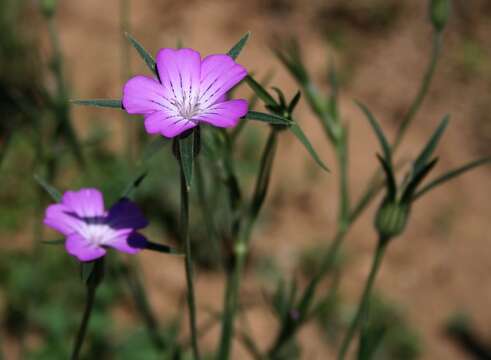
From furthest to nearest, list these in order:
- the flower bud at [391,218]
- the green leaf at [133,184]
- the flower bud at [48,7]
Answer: the flower bud at [48,7]
the flower bud at [391,218]
the green leaf at [133,184]

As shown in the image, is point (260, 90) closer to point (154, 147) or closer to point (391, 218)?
point (154, 147)

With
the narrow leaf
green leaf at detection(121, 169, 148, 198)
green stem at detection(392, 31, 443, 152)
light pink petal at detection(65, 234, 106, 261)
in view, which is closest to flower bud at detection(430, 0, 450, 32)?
green stem at detection(392, 31, 443, 152)

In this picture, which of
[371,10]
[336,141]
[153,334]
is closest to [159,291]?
[153,334]

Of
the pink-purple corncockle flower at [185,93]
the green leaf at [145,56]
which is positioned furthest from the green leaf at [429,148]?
the green leaf at [145,56]

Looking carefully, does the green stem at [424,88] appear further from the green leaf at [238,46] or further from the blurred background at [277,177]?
the blurred background at [277,177]

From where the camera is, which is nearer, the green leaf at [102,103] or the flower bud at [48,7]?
the green leaf at [102,103]

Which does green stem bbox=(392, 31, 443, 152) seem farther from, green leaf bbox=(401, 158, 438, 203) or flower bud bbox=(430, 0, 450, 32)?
green leaf bbox=(401, 158, 438, 203)

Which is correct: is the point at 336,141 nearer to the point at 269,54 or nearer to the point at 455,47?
the point at 269,54
